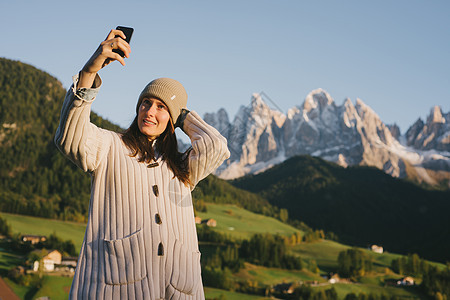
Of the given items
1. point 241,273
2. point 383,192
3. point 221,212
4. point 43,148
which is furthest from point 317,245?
point 43,148

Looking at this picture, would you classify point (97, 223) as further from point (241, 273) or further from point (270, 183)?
point (270, 183)

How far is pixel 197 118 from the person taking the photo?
295 centimetres

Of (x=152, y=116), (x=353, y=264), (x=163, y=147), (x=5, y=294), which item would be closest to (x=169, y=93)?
(x=152, y=116)

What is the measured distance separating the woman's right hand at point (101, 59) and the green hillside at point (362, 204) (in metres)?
122

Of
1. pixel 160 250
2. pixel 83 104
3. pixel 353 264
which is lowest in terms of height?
pixel 353 264

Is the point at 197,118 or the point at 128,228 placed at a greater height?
the point at 197,118

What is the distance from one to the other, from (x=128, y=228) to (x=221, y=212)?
98145 mm

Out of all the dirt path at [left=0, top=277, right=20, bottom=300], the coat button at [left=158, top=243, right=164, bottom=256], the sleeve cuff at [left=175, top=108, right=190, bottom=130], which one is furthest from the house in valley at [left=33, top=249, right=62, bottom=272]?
the coat button at [left=158, top=243, right=164, bottom=256]

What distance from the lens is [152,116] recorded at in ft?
9.10

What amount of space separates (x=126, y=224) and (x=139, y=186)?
220mm

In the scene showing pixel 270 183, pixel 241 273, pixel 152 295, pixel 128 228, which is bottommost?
pixel 241 273

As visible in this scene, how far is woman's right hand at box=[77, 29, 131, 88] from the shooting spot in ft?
7.56

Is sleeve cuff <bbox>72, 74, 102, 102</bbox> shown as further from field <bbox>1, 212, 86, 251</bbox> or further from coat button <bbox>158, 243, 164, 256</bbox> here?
field <bbox>1, 212, 86, 251</bbox>

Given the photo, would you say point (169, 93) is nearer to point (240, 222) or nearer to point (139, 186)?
point (139, 186)
